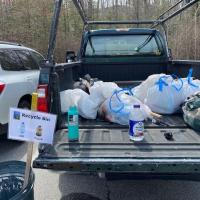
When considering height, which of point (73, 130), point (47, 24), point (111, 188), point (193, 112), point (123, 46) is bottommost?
point (111, 188)

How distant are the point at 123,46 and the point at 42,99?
3519 mm

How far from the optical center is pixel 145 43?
6570 mm

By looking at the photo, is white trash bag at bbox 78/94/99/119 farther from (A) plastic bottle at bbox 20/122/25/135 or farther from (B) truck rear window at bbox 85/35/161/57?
(B) truck rear window at bbox 85/35/161/57

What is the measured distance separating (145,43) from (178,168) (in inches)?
161

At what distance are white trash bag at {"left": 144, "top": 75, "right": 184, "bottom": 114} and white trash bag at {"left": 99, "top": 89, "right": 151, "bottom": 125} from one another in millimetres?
225

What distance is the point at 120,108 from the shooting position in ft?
12.1

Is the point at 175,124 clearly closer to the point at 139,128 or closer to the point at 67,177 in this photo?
the point at 139,128

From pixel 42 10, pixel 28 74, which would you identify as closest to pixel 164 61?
pixel 28 74

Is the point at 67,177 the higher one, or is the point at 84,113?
the point at 84,113

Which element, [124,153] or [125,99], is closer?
[124,153]

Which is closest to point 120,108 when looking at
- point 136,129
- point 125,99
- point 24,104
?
point 125,99

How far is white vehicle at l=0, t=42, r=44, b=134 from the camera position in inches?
228

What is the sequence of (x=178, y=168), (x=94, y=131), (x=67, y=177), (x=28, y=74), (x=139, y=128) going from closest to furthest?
(x=178, y=168) < (x=139, y=128) < (x=94, y=131) < (x=67, y=177) < (x=28, y=74)

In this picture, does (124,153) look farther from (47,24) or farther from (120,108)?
(47,24)
